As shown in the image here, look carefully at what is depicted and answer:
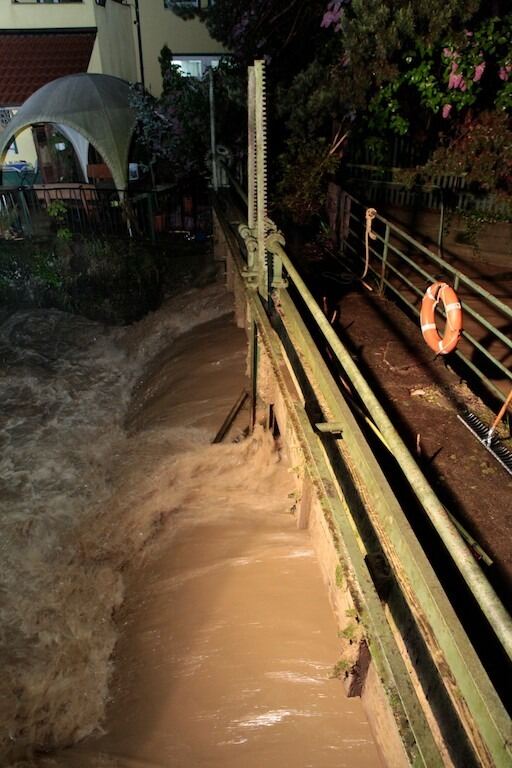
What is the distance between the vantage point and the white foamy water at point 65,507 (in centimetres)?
Result: 479

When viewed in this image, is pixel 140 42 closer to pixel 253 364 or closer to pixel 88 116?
pixel 88 116

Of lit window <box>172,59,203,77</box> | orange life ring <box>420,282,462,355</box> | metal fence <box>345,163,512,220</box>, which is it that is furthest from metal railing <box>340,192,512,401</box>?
lit window <box>172,59,203,77</box>

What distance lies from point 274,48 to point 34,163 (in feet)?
35.8

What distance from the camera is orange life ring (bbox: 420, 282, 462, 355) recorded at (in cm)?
475

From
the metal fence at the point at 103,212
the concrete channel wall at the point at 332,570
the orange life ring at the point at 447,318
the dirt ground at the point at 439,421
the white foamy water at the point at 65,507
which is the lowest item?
the white foamy water at the point at 65,507

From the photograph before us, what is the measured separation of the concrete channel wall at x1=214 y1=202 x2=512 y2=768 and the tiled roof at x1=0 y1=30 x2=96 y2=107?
57.0 feet

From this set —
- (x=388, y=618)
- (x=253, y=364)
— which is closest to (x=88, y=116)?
(x=253, y=364)

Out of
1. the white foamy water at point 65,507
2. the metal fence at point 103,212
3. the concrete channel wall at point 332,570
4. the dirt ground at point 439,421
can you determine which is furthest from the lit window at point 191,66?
the concrete channel wall at point 332,570

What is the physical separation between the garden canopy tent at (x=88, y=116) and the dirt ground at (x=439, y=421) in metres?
10.5

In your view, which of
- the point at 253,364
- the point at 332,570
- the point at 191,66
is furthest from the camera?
the point at 191,66

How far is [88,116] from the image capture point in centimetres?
1429

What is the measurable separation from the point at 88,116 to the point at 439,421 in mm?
13823

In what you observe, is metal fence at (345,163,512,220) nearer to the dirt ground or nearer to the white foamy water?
the white foamy water

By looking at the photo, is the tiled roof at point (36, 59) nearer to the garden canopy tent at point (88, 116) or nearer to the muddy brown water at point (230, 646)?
the garden canopy tent at point (88, 116)
